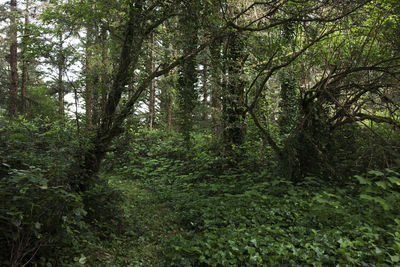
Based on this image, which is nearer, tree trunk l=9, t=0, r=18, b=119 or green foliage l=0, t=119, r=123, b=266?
green foliage l=0, t=119, r=123, b=266

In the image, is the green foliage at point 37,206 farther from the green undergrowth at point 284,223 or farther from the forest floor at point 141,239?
the green undergrowth at point 284,223

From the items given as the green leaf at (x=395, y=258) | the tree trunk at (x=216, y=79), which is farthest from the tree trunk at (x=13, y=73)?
the green leaf at (x=395, y=258)

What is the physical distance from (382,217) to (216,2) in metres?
4.99

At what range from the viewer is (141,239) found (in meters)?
4.53

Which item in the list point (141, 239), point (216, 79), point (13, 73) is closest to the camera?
point (141, 239)

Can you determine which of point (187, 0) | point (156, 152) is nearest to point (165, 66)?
point (187, 0)

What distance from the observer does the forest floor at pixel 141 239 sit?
3.77 metres

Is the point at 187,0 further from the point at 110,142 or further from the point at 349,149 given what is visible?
the point at 349,149

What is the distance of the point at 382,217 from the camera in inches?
176

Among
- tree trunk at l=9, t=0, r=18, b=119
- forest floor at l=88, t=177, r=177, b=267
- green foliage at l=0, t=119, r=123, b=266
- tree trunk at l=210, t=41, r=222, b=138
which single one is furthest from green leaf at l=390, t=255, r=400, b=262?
tree trunk at l=9, t=0, r=18, b=119

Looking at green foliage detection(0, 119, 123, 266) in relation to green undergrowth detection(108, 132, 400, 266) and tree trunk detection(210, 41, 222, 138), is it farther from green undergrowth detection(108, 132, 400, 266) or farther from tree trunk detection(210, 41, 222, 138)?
tree trunk detection(210, 41, 222, 138)

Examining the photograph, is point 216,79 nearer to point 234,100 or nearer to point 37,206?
point 234,100

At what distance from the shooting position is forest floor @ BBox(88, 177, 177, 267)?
12.4 ft

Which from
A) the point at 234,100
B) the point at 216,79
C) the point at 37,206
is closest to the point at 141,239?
the point at 37,206
